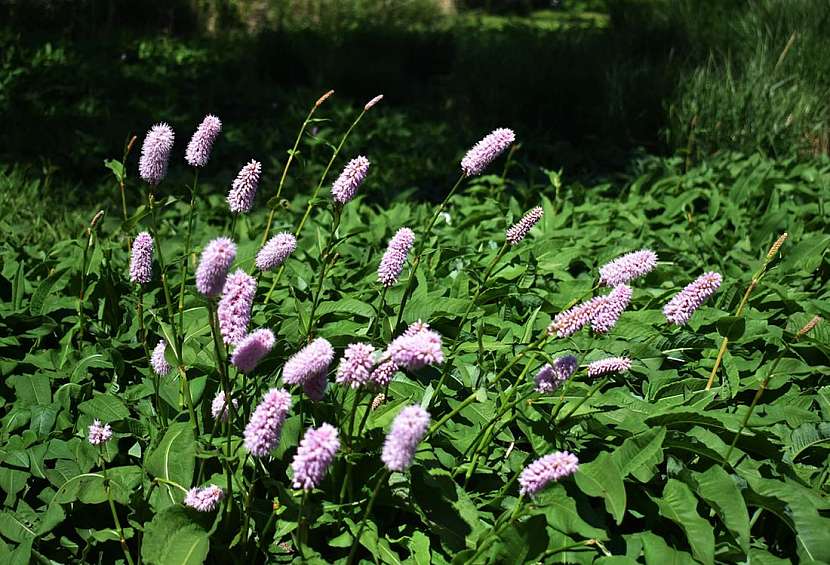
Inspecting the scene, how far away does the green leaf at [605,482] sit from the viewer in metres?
1.66

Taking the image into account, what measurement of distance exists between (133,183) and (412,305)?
3009mm

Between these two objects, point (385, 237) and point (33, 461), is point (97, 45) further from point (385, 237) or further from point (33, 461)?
point (33, 461)

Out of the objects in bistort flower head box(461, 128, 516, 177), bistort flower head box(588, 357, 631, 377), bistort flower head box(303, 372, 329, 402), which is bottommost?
bistort flower head box(588, 357, 631, 377)

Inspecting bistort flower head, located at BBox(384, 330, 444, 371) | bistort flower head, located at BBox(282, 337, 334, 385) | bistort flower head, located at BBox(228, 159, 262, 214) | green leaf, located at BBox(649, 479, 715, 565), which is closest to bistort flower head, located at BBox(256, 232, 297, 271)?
bistort flower head, located at BBox(228, 159, 262, 214)

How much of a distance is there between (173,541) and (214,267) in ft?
2.00

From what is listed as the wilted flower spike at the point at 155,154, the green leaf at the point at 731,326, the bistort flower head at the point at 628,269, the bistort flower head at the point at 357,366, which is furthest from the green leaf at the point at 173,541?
the green leaf at the point at 731,326

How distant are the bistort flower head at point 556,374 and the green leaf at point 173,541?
73 centimetres

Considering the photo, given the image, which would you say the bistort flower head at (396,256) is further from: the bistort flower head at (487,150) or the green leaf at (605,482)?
the green leaf at (605,482)

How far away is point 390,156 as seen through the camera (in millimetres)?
5797

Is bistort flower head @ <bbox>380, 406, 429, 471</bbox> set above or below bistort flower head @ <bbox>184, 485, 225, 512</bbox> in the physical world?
above

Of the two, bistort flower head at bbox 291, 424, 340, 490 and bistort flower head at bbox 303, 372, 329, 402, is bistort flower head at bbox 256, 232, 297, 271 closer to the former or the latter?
bistort flower head at bbox 303, 372, 329, 402

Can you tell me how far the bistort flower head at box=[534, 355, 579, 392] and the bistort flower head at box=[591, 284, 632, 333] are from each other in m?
0.08

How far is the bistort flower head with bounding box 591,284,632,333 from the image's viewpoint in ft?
5.27

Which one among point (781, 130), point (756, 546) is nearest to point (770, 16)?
point (781, 130)
